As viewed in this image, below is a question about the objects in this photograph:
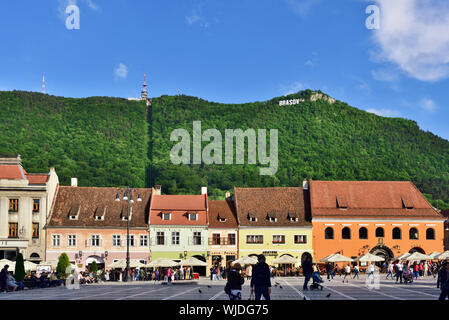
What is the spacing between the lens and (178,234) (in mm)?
64438

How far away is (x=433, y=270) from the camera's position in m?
57.5

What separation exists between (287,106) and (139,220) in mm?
71797

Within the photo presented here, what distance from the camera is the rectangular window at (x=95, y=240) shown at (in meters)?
63.1

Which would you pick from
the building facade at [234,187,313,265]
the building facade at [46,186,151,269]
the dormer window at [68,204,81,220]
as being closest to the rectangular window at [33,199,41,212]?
the building facade at [46,186,151,269]

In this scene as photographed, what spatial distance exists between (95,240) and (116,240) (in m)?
2.11

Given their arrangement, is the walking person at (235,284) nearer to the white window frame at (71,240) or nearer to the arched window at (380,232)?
the white window frame at (71,240)

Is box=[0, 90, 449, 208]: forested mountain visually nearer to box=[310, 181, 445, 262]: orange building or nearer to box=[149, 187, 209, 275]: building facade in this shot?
box=[149, 187, 209, 275]: building facade

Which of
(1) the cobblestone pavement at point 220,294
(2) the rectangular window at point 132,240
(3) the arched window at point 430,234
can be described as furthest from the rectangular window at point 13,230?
(3) the arched window at point 430,234

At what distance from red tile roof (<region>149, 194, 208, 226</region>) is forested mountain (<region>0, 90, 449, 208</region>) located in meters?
23.6

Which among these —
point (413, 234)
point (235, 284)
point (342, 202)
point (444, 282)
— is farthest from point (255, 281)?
point (413, 234)

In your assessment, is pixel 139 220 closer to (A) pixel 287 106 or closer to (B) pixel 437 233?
(B) pixel 437 233

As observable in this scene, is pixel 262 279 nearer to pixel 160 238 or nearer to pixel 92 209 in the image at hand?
pixel 160 238
